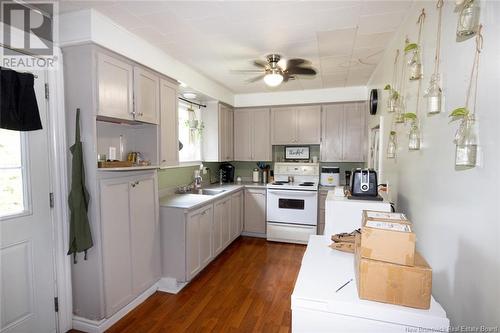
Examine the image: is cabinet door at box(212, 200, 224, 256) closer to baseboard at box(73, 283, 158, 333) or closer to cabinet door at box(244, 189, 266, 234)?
cabinet door at box(244, 189, 266, 234)

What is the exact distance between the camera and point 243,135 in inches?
189

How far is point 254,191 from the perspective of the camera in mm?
4359

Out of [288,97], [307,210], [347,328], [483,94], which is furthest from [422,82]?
[288,97]

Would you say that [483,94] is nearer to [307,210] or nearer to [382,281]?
[382,281]

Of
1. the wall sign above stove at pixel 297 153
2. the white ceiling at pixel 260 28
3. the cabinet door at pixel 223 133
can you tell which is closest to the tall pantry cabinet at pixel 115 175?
the white ceiling at pixel 260 28

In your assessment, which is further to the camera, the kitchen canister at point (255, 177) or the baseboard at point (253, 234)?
the kitchen canister at point (255, 177)

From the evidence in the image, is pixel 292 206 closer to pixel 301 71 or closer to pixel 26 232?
pixel 301 71

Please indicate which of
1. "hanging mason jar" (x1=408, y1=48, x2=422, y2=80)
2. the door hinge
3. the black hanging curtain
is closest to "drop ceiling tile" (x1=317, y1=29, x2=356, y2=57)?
"hanging mason jar" (x1=408, y1=48, x2=422, y2=80)

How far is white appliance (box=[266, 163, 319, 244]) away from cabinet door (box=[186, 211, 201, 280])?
1558 mm

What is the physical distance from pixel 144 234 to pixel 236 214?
5.94 feet

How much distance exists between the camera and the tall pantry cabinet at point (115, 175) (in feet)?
6.59

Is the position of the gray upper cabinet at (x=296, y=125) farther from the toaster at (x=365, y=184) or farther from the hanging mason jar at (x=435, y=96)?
the hanging mason jar at (x=435, y=96)

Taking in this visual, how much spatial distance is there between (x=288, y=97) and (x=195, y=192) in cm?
226

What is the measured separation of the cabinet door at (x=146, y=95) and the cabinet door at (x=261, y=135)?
90.8 inches
